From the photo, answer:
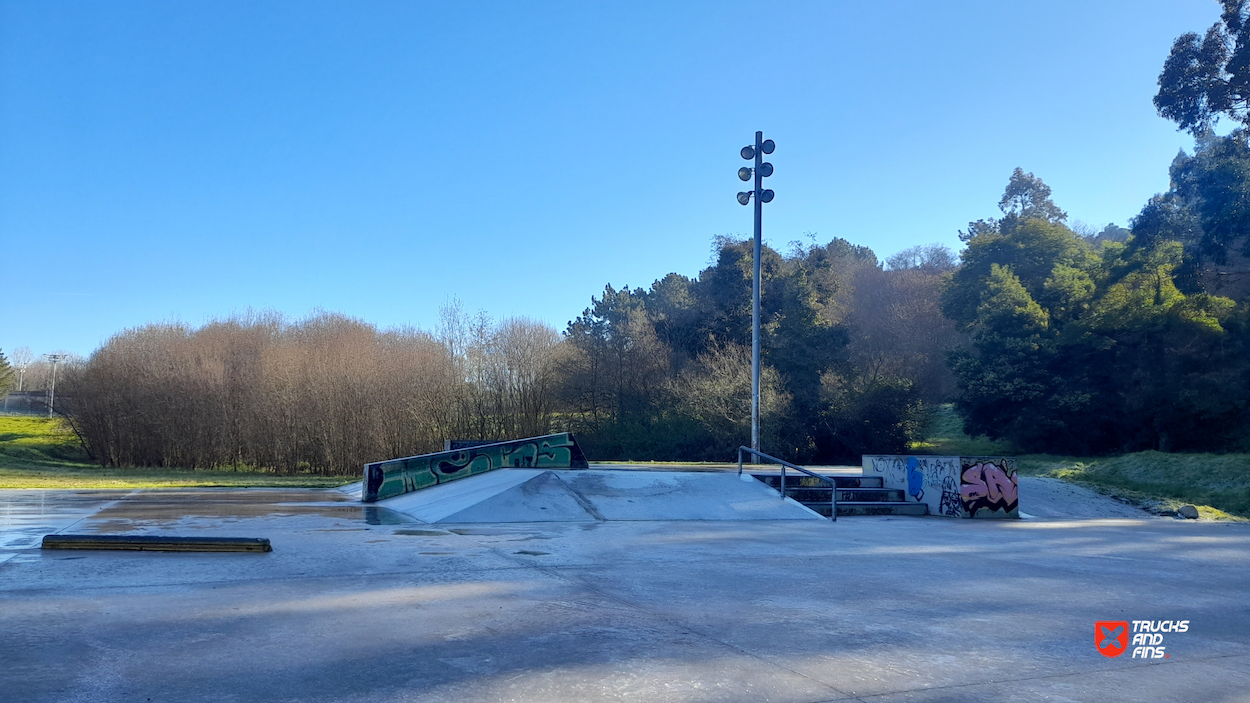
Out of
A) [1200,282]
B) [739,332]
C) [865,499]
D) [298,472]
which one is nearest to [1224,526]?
[865,499]

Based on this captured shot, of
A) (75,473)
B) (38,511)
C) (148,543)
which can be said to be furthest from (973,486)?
(75,473)

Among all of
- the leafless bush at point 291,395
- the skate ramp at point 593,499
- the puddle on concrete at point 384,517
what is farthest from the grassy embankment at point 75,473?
the skate ramp at point 593,499

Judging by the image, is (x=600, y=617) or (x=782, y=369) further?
(x=782, y=369)

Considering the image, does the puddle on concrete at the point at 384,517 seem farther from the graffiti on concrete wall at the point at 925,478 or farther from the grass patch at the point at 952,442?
the grass patch at the point at 952,442

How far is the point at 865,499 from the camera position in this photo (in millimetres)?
14344

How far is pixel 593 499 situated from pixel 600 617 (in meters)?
7.33

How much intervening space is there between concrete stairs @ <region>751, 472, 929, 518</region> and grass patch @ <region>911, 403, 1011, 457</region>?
1844 cm

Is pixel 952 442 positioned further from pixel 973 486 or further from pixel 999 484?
pixel 973 486

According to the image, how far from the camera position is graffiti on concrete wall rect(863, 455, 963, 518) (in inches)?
541

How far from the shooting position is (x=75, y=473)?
23.9 meters

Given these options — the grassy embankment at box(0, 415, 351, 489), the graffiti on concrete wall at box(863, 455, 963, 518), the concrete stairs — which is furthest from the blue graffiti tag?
the grassy embankment at box(0, 415, 351, 489)

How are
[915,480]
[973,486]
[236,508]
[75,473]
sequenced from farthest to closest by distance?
[75,473]
[915,480]
[973,486]
[236,508]

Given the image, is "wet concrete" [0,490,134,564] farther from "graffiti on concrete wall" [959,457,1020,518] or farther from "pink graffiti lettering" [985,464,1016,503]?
"pink graffiti lettering" [985,464,1016,503]

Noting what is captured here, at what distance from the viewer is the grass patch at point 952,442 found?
33.6 meters
